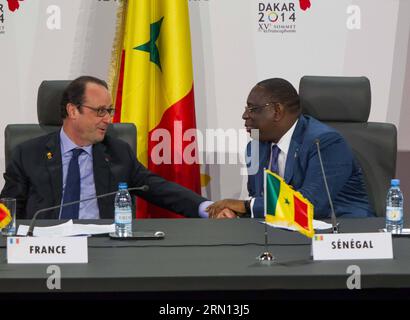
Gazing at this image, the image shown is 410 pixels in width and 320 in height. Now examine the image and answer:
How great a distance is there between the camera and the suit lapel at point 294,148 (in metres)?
3.63

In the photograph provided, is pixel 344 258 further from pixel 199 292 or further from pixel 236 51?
pixel 236 51

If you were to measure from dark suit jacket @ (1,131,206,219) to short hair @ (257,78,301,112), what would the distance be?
605 mm

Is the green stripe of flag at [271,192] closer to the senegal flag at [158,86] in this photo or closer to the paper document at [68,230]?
the paper document at [68,230]

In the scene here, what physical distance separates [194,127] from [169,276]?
2.59 metres

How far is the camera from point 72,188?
12.1 feet

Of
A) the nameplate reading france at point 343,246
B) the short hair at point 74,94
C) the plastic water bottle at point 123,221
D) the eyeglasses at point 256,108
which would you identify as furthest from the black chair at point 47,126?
the nameplate reading france at point 343,246

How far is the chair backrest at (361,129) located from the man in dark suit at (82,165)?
73cm

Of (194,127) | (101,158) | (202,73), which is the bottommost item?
(101,158)

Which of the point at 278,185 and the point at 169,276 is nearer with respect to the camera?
the point at 169,276

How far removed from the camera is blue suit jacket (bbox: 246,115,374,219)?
3.48 m

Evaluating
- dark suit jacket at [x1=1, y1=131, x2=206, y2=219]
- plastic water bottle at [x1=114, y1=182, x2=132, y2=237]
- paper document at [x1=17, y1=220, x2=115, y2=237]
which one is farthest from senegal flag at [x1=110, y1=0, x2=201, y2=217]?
plastic water bottle at [x1=114, y1=182, x2=132, y2=237]

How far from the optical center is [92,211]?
3717mm

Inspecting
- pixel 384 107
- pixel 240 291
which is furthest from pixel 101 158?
pixel 384 107

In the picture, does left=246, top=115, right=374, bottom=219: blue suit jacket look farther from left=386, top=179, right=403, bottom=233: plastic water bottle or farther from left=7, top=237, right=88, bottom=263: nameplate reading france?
left=7, top=237, right=88, bottom=263: nameplate reading france
